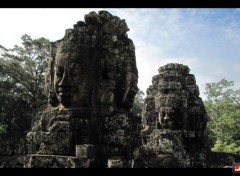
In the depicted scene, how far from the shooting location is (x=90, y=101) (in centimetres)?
627

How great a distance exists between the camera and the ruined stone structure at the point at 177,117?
1184cm

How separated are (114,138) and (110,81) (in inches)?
43.9

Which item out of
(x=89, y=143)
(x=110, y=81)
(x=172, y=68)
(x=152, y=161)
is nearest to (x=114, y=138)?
(x=89, y=143)

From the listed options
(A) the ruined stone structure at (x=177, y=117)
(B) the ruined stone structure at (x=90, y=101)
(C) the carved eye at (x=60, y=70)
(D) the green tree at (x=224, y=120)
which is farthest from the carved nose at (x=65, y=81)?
(D) the green tree at (x=224, y=120)

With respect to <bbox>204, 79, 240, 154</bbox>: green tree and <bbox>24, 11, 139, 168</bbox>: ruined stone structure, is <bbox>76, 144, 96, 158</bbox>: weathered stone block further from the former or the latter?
<bbox>204, 79, 240, 154</bbox>: green tree

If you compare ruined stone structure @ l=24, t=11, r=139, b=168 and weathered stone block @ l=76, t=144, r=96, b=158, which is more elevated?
ruined stone structure @ l=24, t=11, r=139, b=168

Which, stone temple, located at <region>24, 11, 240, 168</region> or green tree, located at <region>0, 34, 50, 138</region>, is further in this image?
green tree, located at <region>0, 34, 50, 138</region>

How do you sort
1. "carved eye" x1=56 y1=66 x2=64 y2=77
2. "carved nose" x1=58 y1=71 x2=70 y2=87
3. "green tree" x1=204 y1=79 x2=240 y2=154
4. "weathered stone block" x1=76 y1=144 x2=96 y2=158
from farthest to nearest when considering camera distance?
"green tree" x1=204 y1=79 x2=240 y2=154 → "carved eye" x1=56 y1=66 x2=64 y2=77 → "carved nose" x1=58 y1=71 x2=70 y2=87 → "weathered stone block" x1=76 y1=144 x2=96 y2=158

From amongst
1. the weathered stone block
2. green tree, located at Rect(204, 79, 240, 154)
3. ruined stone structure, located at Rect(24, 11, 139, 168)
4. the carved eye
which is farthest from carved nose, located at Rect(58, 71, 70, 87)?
green tree, located at Rect(204, 79, 240, 154)

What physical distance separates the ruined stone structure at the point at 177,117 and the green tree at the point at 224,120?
778 cm

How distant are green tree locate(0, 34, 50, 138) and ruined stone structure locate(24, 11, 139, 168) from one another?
20441mm

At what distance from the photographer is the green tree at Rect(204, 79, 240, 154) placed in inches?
863
